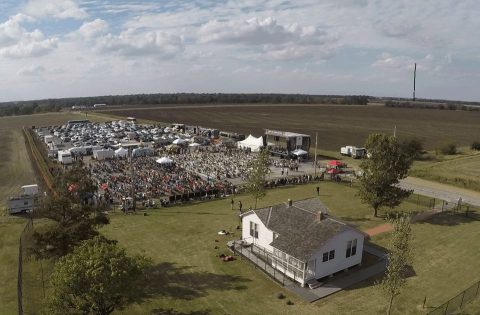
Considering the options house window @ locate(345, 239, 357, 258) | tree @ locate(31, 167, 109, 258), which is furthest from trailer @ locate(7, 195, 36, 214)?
house window @ locate(345, 239, 357, 258)

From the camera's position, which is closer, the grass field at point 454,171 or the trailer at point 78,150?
the grass field at point 454,171

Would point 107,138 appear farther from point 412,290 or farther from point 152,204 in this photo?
point 412,290

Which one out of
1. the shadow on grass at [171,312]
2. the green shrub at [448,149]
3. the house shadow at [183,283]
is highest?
the green shrub at [448,149]

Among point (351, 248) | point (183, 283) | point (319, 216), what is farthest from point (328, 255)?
point (183, 283)

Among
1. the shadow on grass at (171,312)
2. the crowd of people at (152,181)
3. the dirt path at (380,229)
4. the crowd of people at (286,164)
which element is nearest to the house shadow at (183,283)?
the shadow on grass at (171,312)

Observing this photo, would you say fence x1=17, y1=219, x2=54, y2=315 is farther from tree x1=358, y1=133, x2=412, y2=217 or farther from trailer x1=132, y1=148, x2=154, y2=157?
trailer x1=132, y1=148, x2=154, y2=157

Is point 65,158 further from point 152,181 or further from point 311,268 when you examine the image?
point 311,268

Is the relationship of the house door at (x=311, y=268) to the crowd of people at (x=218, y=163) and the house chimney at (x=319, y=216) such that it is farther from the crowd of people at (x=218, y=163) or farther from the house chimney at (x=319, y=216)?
the crowd of people at (x=218, y=163)
